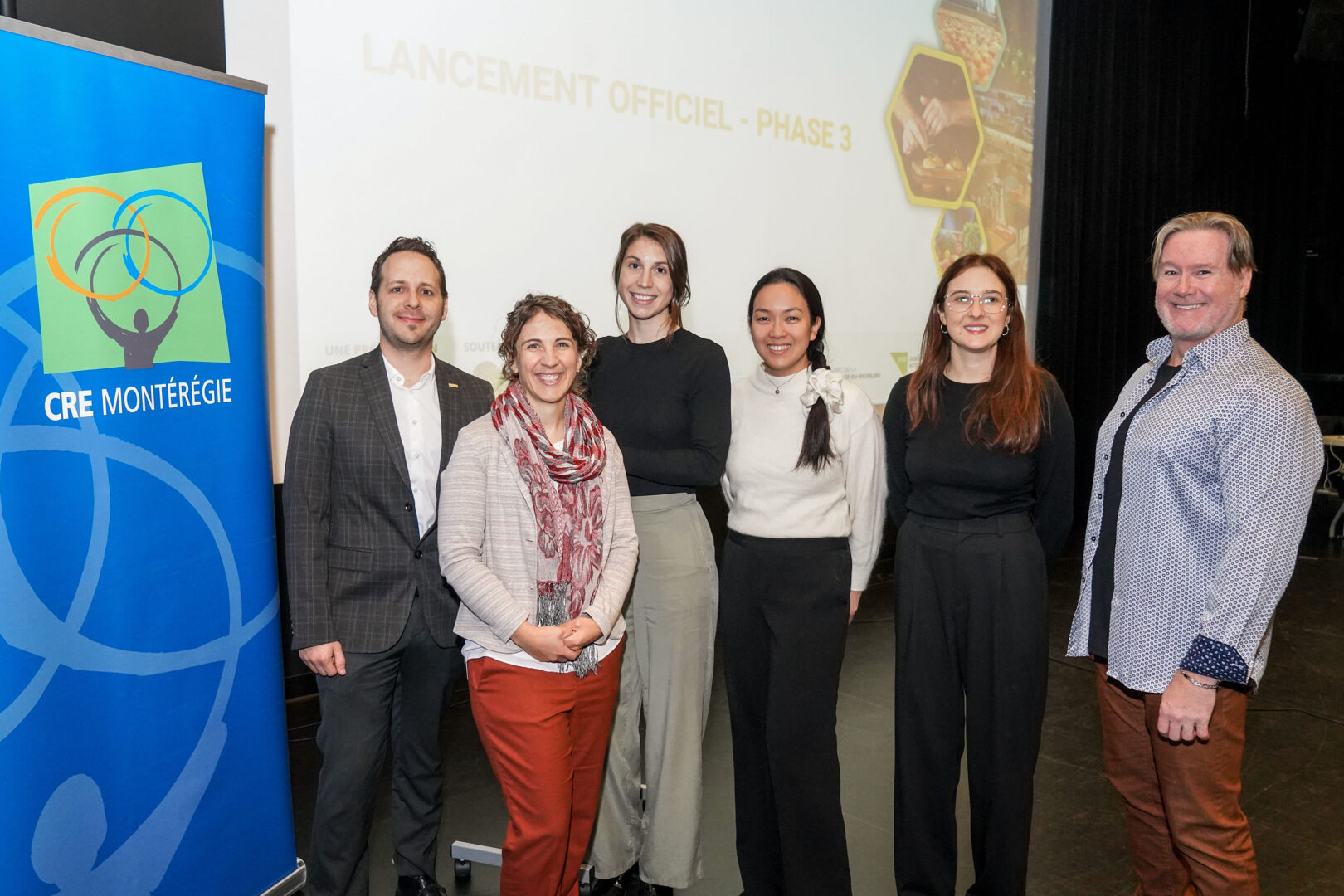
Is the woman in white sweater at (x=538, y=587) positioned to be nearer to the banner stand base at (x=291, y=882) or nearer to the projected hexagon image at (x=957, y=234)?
the banner stand base at (x=291, y=882)

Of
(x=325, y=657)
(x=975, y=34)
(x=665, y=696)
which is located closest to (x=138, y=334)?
(x=325, y=657)

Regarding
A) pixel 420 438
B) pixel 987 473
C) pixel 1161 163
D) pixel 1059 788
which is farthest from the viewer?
pixel 1161 163

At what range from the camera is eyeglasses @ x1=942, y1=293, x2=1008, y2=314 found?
2172mm

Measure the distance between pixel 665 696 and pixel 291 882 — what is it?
3.47ft

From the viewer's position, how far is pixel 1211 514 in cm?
187

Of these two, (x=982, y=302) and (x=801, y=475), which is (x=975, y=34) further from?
(x=801, y=475)

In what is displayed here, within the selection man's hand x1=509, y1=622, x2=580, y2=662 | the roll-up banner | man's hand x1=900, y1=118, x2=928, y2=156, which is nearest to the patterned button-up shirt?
man's hand x1=509, y1=622, x2=580, y2=662

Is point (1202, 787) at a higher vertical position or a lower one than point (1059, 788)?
higher

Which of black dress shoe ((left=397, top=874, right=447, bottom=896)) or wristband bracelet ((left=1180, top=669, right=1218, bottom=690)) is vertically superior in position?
wristband bracelet ((left=1180, top=669, right=1218, bottom=690))

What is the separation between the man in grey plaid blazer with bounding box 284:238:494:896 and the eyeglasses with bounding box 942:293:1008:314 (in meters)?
1.14

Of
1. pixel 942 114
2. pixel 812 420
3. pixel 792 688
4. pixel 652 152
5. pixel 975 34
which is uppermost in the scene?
pixel 975 34

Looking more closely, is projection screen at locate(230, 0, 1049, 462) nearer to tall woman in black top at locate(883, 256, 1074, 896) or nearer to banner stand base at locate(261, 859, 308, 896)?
banner stand base at locate(261, 859, 308, 896)

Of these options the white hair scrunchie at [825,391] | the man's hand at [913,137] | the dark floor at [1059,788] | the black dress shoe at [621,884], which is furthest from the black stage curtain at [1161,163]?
the black dress shoe at [621,884]

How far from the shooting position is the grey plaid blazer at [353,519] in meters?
2.18
